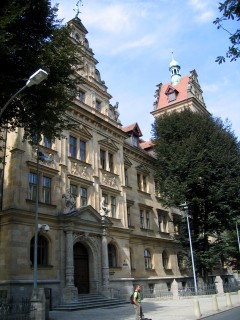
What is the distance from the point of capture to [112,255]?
29375mm

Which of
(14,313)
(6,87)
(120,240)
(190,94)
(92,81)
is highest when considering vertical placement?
(190,94)

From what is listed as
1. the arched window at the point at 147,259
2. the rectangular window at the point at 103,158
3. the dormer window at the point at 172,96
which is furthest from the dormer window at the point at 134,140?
the dormer window at the point at 172,96

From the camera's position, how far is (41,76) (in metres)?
12.0

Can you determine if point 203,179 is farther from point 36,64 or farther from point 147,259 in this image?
point 36,64

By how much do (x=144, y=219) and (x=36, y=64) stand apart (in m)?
23.9

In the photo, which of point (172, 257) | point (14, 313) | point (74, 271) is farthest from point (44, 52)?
point (172, 257)

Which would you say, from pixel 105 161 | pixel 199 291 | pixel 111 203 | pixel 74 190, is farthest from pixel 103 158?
pixel 199 291

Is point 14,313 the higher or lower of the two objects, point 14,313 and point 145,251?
the lower

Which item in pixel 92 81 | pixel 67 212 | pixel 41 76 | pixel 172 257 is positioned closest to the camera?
pixel 41 76

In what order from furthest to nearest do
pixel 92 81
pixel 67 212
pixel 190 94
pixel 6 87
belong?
pixel 190 94 → pixel 92 81 → pixel 67 212 → pixel 6 87

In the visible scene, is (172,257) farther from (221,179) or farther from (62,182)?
(62,182)

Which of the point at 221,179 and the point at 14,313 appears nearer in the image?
the point at 14,313

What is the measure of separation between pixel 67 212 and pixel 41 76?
47.4 feet

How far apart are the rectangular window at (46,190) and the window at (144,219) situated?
43.9 ft
